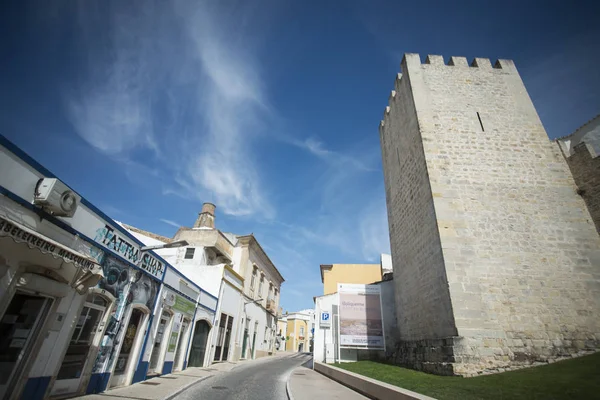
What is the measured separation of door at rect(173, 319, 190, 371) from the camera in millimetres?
11453

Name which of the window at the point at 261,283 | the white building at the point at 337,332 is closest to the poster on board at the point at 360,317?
the white building at the point at 337,332

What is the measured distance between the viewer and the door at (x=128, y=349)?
7523mm

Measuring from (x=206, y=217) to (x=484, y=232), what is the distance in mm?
18603

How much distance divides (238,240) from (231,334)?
23.4ft

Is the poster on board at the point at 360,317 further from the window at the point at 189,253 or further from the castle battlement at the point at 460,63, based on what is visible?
the castle battlement at the point at 460,63

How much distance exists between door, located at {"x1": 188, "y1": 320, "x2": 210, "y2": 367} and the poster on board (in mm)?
7131

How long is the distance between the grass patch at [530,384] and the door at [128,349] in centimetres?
762

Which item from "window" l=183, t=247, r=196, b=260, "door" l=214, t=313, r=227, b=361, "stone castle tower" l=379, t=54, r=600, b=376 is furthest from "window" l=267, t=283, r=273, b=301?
"stone castle tower" l=379, t=54, r=600, b=376

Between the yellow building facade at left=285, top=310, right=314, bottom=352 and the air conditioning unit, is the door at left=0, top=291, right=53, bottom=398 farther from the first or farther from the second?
the yellow building facade at left=285, top=310, right=314, bottom=352

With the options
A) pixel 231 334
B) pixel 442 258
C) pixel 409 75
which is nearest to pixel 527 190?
pixel 442 258

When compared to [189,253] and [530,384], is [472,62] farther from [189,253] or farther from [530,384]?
[189,253]

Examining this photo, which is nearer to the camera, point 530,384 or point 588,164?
point 530,384

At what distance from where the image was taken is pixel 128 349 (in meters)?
7.96

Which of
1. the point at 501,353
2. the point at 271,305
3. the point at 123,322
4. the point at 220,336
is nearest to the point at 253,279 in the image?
the point at 271,305
